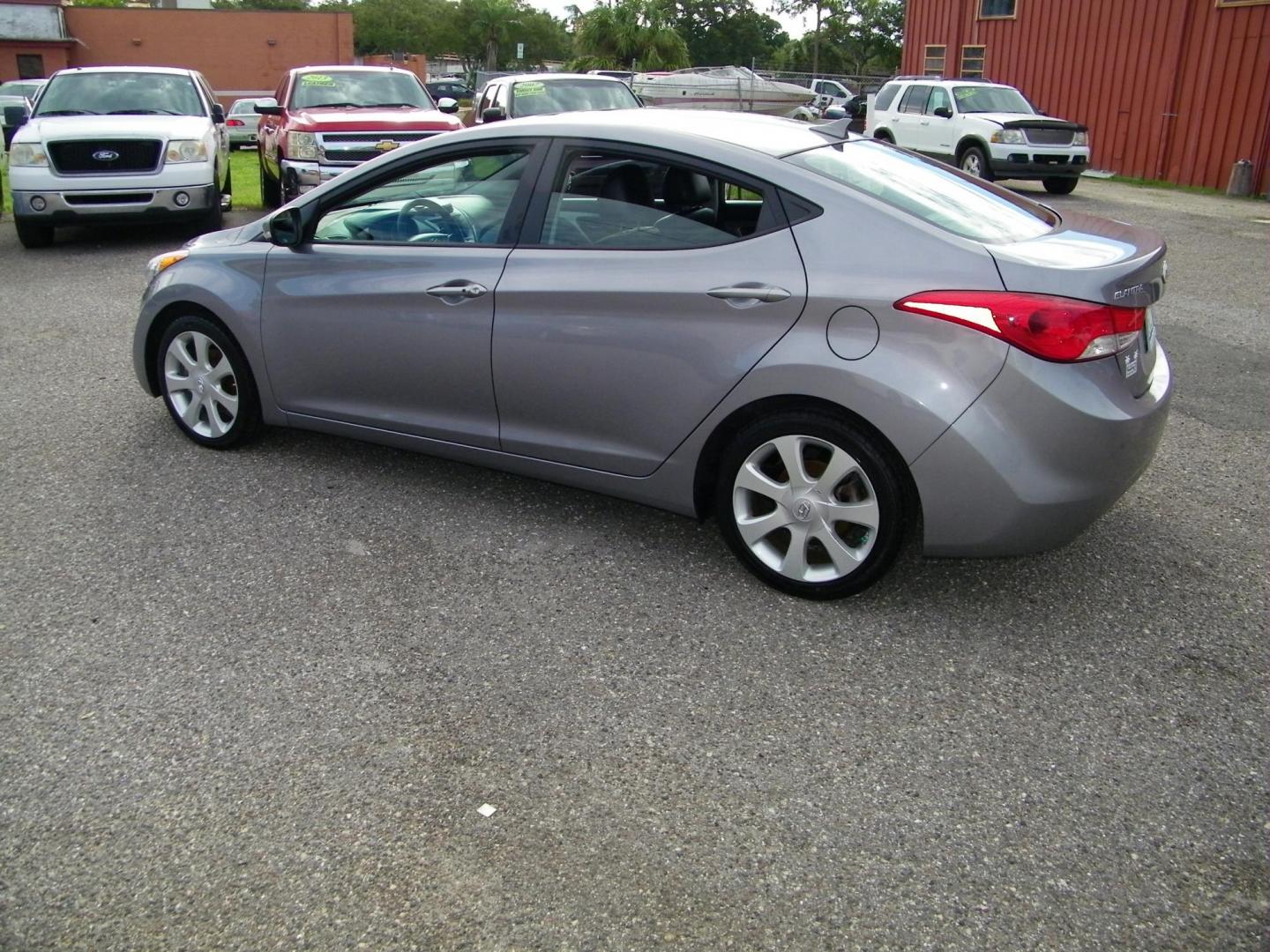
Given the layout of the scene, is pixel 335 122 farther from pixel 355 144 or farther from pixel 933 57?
pixel 933 57

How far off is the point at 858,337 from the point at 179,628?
8.08 ft

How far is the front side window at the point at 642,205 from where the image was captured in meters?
3.99

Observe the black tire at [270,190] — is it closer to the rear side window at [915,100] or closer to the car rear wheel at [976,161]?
the car rear wheel at [976,161]

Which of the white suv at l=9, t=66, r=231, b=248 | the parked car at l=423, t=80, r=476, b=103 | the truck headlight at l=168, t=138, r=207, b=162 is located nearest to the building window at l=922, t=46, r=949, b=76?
the white suv at l=9, t=66, r=231, b=248

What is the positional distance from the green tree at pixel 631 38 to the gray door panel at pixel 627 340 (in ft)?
172

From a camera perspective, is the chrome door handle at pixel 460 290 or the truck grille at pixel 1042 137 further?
the truck grille at pixel 1042 137

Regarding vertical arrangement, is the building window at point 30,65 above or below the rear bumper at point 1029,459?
above

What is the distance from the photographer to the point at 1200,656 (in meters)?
3.63

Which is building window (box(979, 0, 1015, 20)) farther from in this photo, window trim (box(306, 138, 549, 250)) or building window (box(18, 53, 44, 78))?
building window (box(18, 53, 44, 78))

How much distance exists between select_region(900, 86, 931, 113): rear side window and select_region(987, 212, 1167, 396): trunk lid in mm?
17471

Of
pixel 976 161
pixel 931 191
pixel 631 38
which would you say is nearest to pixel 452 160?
pixel 931 191

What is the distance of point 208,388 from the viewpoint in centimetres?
534

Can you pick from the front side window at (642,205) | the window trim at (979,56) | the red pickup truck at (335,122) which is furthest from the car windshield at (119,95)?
the window trim at (979,56)

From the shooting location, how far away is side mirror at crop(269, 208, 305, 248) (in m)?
4.89
